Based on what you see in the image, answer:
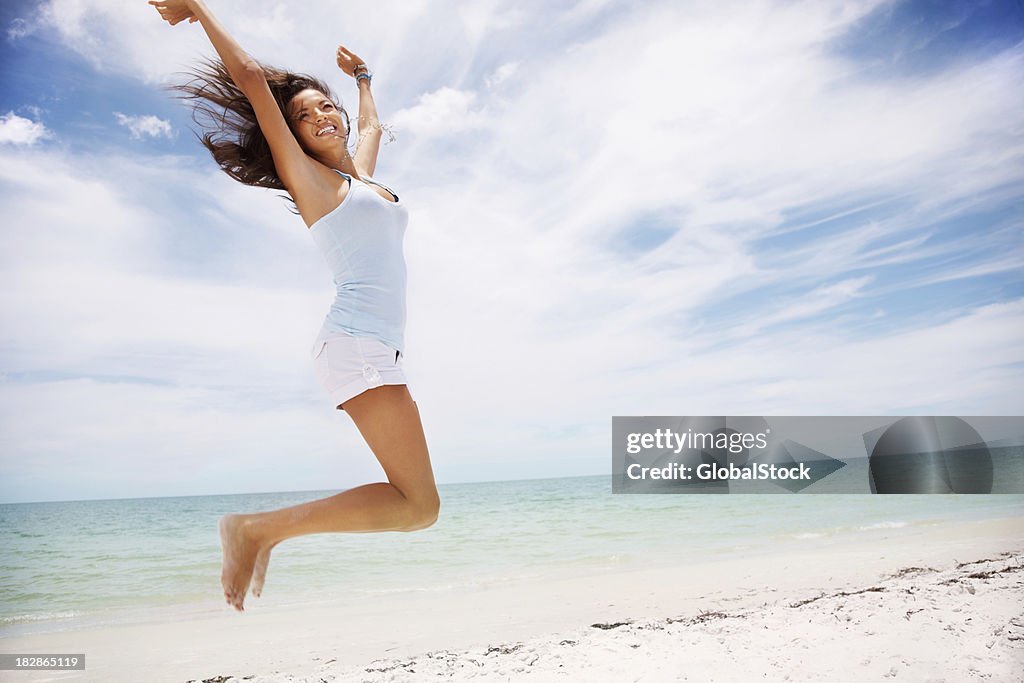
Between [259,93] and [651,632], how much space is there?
10.6ft

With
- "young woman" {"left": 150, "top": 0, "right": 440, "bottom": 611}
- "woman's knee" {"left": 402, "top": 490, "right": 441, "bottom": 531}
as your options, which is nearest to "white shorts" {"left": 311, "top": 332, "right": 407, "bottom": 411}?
"young woman" {"left": 150, "top": 0, "right": 440, "bottom": 611}

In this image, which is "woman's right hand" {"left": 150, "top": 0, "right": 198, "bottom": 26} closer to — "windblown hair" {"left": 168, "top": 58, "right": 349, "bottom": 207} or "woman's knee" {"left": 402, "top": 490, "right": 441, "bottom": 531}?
"windblown hair" {"left": 168, "top": 58, "right": 349, "bottom": 207}

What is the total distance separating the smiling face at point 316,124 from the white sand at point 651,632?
2.39 metres

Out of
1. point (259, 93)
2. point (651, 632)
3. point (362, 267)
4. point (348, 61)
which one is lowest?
point (651, 632)

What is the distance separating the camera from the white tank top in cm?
178

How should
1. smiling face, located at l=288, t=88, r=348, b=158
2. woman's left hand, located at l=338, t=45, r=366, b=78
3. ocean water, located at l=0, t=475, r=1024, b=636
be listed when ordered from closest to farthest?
1. smiling face, located at l=288, t=88, r=348, b=158
2. woman's left hand, located at l=338, t=45, r=366, b=78
3. ocean water, located at l=0, t=475, r=1024, b=636

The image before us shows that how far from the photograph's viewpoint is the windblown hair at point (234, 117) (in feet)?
6.33

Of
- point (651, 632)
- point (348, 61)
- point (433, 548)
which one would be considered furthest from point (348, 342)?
point (433, 548)

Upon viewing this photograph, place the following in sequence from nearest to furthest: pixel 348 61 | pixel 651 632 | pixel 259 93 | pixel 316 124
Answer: pixel 259 93, pixel 316 124, pixel 348 61, pixel 651 632

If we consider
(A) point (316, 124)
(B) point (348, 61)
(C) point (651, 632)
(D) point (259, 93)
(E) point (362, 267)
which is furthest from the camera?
(C) point (651, 632)

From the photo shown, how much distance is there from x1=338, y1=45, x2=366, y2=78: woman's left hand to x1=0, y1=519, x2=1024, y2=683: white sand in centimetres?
253

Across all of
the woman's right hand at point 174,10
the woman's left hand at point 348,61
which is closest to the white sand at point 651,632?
the woman's left hand at point 348,61

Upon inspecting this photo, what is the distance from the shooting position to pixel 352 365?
1.73m

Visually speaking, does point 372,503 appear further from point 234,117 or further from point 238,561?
point 234,117
